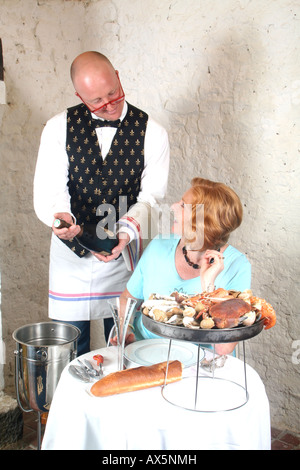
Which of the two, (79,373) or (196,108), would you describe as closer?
(79,373)

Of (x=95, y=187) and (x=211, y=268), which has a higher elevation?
(x=95, y=187)

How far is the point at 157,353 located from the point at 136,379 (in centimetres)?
22

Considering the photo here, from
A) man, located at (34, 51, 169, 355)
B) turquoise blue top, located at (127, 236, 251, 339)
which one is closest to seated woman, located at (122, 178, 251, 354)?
turquoise blue top, located at (127, 236, 251, 339)

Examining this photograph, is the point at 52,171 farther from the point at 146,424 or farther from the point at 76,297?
the point at 146,424

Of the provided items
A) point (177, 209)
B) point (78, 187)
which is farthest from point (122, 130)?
point (177, 209)

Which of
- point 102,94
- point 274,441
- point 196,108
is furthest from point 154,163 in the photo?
point 274,441

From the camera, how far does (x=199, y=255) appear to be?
1.93 meters

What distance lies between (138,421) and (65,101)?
7.84ft

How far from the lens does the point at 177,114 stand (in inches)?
111

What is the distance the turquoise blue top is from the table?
0.55 meters

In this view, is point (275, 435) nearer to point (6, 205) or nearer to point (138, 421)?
point (138, 421)

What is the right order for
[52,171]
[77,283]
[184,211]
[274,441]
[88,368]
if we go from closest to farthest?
[88,368] < [184,211] < [52,171] < [77,283] < [274,441]

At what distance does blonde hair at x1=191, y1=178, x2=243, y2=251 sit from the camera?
6.09 feet

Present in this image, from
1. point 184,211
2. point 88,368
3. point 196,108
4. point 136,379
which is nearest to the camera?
point 136,379
